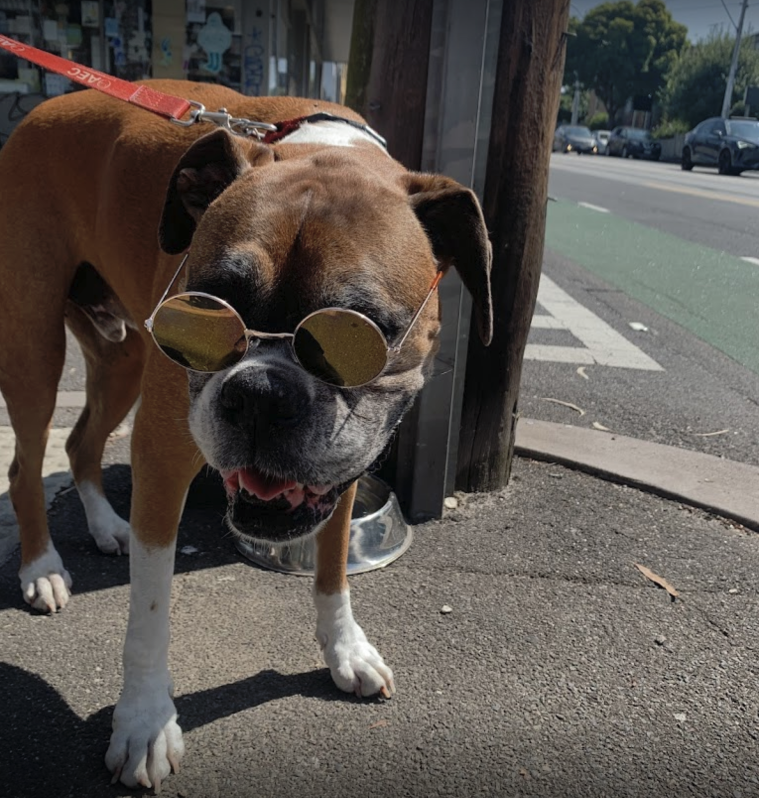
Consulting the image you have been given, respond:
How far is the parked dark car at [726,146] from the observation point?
2895 centimetres

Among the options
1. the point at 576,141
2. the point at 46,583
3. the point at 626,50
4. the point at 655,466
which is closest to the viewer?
the point at 46,583

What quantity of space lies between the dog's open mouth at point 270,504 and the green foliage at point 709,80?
209 ft

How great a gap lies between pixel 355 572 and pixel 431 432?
2.37 ft

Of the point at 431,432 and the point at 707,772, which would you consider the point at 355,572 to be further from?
the point at 707,772

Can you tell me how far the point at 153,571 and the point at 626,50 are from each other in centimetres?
8891

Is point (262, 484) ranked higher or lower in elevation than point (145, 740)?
higher

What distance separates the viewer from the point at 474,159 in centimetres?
333

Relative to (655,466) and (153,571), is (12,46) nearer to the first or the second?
(153,571)

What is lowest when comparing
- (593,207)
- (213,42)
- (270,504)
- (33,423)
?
(593,207)

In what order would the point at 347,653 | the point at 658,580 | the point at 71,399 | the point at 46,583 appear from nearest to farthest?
the point at 347,653 < the point at 46,583 < the point at 658,580 < the point at 71,399

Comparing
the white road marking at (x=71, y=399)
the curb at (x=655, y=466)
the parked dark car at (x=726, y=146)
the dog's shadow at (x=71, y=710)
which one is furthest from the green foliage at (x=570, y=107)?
the dog's shadow at (x=71, y=710)

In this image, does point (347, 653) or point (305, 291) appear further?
point (347, 653)

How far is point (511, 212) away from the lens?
3.54 m

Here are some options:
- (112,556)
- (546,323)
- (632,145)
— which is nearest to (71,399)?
(112,556)
